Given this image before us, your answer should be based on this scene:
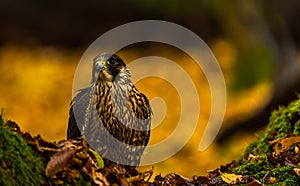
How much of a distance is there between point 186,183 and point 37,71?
37.3 ft

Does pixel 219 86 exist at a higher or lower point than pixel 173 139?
higher

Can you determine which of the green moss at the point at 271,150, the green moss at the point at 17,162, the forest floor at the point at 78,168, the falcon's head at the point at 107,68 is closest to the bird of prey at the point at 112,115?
the falcon's head at the point at 107,68

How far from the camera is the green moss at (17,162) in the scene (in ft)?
12.7

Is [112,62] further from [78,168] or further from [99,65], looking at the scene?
[78,168]

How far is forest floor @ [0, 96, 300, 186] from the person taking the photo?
3939 mm

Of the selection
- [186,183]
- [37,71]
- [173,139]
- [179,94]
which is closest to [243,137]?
[173,139]

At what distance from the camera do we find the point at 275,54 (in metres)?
13.3

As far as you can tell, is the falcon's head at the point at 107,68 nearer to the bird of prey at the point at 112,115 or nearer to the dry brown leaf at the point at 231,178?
the bird of prey at the point at 112,115

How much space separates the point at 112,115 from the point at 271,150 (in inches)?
52.9

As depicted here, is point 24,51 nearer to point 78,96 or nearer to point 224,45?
point 224,45

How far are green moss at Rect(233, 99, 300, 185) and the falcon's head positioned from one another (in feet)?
3.63

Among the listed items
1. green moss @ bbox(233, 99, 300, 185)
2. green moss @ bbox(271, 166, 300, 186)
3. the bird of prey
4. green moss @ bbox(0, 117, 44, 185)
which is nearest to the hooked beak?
the bird of prey

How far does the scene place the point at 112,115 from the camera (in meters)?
5.46

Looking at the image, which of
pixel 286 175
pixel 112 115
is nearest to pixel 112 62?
pixel 112 115
